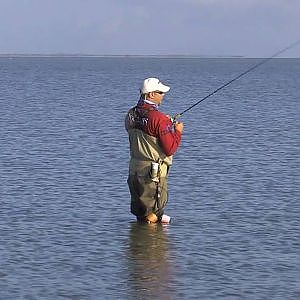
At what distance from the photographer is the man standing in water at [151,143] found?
11883mm

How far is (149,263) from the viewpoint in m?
10.5

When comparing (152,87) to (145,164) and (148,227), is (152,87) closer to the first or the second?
(145,164)

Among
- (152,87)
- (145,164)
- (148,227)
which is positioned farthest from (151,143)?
(148,227)

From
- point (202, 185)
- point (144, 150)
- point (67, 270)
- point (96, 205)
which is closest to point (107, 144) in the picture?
point (202, 185)

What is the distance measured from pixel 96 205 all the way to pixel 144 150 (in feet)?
7.70

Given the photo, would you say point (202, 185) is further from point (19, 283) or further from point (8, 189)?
point (19, 283)

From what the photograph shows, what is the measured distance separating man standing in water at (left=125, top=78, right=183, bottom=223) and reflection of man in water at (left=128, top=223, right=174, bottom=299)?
16.7 inches

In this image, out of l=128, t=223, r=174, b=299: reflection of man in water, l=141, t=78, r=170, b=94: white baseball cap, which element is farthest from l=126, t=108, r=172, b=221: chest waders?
l=128, t=223, r=174, b=299: reflection of man in water

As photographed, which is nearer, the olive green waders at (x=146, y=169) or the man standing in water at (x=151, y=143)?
the man standing in water at (x=151, y=143)

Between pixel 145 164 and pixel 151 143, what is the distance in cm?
26

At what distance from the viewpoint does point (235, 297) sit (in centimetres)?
920

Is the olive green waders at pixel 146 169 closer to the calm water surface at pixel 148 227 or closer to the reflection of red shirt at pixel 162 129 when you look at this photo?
the reflection of red shirt at pixel 162 129

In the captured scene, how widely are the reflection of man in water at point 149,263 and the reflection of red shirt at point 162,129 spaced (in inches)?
40.1

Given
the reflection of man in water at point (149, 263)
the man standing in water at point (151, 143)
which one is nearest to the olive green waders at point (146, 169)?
the man standing in water at point (151, 143)
